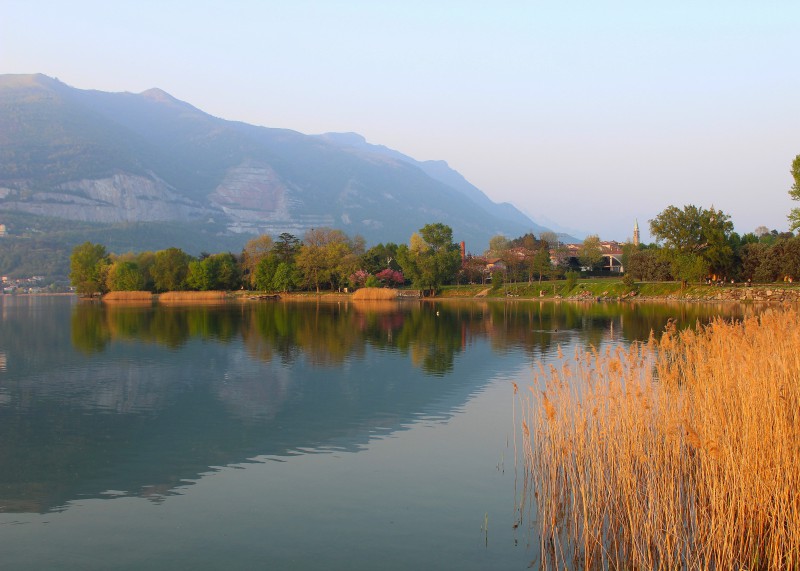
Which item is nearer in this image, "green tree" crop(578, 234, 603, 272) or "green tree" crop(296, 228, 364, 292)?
"green tree" crop(296, 228, 364, 292)

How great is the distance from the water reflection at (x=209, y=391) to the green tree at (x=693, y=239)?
47149 mm

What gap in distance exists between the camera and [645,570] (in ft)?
35.1

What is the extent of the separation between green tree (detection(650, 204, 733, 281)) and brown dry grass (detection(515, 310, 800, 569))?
302 feet

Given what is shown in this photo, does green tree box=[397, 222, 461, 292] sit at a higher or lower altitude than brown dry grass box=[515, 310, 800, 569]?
higher

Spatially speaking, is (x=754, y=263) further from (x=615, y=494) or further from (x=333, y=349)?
(x=615, y=494)

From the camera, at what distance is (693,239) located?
104m

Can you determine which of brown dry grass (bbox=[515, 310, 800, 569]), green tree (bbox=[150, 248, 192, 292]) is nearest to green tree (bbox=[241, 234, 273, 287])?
green tree (bbox=[150, 248, 192, 292])

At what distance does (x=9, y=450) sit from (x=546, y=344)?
32.7 meters

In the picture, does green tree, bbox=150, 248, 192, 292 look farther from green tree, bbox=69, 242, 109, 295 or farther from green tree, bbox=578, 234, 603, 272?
green tree, bbox=578, 234, 603, 272

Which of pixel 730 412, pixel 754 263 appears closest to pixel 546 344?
pixel 730 412

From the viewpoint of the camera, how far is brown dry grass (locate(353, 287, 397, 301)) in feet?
424

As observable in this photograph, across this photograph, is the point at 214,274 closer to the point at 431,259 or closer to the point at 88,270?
the point at 88,270

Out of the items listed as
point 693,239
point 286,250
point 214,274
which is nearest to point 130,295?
point 214,274

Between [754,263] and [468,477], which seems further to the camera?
[754,263]
